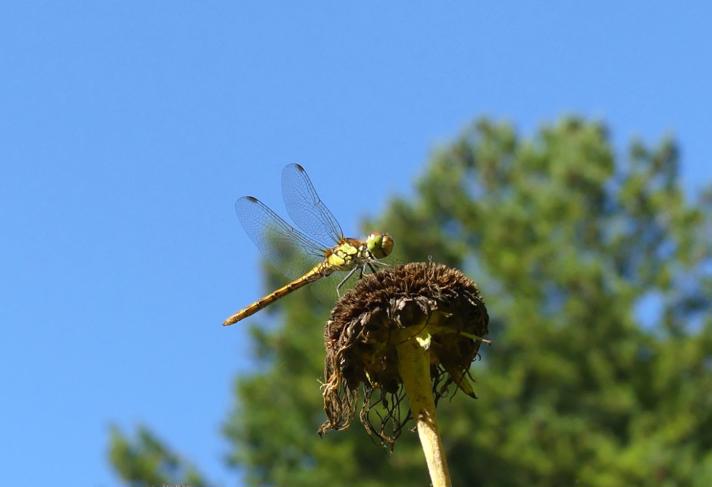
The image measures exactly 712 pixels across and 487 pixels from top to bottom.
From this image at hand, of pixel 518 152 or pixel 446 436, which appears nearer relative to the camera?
pixel 446 436

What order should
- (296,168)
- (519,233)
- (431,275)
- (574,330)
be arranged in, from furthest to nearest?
(519,233) < (574,330) < (296,168) < (431,275)

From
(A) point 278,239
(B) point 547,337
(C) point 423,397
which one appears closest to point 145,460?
(B) point 547,337

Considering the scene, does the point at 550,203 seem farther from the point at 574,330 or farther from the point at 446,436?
the point at 446,436

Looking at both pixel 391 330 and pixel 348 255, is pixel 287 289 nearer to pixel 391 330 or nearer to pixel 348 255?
pixel 348 255

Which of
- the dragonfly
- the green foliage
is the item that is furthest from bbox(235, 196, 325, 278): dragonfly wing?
the green foliage

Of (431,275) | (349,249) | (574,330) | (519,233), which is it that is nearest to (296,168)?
(349,249)

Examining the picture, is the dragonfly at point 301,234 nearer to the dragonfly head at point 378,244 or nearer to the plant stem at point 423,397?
the dragonfly head at point 378,244

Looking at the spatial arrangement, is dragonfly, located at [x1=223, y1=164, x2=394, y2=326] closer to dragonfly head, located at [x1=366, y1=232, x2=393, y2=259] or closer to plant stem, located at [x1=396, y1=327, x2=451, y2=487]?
dragonfly head, located at [x1=366, y1=232, x2=393, y2=259]
